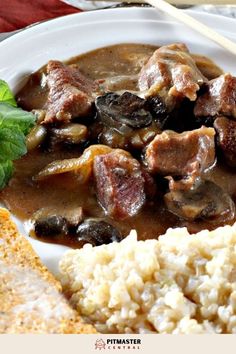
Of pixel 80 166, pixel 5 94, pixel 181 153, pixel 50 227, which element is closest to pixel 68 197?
pixel 80 166

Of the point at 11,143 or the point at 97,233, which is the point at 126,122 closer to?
the point at 11,143

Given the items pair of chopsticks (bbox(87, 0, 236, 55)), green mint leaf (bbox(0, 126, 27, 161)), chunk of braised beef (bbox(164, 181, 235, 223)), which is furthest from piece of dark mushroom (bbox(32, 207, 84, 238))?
pair of chopsticks (bbox(87, 0, 236, 55))

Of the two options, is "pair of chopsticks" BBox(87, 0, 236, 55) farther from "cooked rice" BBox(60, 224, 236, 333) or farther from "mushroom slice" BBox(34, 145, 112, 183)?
"cooked rice" BBox(60, 224, 236, 333)

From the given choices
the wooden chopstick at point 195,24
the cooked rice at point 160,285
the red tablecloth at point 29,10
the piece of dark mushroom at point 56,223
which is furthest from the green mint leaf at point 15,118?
the wooden chopstick at point 195,24

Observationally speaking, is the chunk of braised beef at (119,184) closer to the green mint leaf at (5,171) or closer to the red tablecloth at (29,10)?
the green mint leaf at (5,171)

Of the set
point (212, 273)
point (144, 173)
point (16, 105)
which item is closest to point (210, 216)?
point (144, 173)

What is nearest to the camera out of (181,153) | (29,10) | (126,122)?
(181,153)
